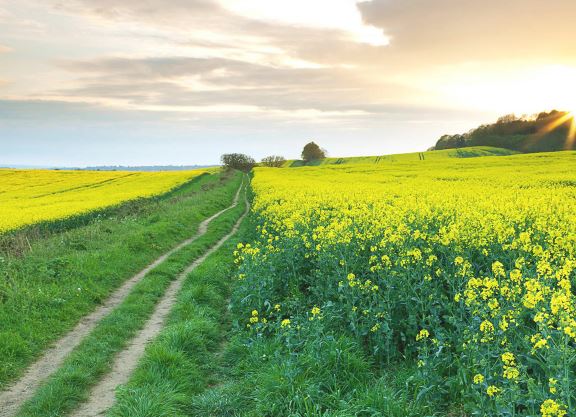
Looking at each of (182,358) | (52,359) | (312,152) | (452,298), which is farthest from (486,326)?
(312,152)

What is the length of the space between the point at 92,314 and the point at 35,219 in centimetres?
1769

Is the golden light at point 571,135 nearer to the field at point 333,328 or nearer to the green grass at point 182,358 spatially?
the field at point 333,328

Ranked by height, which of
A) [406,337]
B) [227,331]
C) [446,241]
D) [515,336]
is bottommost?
[227,331]

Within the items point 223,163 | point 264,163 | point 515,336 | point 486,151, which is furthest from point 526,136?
point 515,336

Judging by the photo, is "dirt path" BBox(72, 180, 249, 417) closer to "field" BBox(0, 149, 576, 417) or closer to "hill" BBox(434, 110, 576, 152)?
"field" BBox(0, 149, 576, 417)

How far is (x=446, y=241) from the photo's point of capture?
819cm

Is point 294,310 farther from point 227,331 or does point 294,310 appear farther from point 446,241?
point 446,241

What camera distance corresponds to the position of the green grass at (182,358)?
6.36 meters

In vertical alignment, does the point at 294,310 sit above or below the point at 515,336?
below

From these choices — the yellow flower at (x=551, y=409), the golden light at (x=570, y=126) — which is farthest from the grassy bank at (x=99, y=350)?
the golden light at (x=570, y=126)

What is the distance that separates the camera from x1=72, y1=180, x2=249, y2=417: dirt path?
662cm

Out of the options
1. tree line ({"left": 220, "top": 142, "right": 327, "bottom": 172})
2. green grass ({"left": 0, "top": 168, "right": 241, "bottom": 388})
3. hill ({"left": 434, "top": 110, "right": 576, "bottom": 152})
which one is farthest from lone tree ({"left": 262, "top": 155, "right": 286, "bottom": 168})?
green grass ({"left": 0, "top": 168, "right": 241, "bottom": 388})

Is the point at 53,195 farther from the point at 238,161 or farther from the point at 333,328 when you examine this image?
the point at 238,161

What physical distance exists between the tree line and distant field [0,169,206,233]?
6327 centimetres
